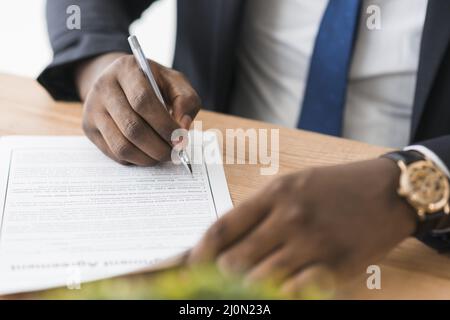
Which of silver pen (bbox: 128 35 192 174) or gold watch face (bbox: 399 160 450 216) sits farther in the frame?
silver pen (bbox: 128 35 192 174)

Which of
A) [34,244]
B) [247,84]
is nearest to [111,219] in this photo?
[34,244]

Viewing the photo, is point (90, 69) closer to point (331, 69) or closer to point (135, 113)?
point (135, 113)

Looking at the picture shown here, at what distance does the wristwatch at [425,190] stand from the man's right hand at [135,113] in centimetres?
29

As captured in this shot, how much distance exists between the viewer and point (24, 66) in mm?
2078

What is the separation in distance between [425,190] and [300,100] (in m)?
0.53

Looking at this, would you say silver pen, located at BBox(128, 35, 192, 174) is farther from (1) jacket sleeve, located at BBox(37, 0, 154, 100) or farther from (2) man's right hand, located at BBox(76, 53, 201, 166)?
(1) jacket sleeve, located at BBox(37, 0, 154, 100)

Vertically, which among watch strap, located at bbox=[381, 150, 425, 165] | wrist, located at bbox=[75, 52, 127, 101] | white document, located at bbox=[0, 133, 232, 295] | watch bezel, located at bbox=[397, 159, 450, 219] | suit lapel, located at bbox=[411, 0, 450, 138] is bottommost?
white document, located at bbox=[0, 133, 232, 295]

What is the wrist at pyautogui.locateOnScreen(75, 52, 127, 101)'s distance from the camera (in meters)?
0.90

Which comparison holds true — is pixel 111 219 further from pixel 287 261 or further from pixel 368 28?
pixel 368 28

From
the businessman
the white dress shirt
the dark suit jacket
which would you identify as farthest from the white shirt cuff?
the white dress shirt

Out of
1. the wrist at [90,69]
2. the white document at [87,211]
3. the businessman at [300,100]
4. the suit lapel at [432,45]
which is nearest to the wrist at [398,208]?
the businessman at [300,100]

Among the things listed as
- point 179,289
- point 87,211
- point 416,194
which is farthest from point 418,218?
point 87,211

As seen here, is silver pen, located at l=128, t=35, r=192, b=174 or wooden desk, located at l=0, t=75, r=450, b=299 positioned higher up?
silver pen, located at l=128, t=35, r=192, b=174

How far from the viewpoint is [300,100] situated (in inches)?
41.7
